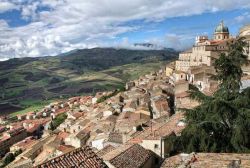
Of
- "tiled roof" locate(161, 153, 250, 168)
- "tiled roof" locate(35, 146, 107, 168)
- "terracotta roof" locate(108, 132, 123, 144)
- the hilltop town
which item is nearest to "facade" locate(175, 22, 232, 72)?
the hilltop town

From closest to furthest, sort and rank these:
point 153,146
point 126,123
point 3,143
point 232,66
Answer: point 232,66 < point 153,146 < point 126,123 < point 3,143

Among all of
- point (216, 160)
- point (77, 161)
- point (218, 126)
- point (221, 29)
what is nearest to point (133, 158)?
point (218, 126)

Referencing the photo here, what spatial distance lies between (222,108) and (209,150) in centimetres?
301

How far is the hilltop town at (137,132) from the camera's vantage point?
62.9ft

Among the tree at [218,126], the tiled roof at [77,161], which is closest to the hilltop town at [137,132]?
the tiled roof at [77,161]

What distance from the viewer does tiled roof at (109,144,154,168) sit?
24.5 m

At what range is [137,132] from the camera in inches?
1737

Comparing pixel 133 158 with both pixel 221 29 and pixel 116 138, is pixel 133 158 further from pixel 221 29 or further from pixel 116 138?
pixel 221 29

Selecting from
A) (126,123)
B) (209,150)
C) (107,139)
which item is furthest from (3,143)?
(209,150)

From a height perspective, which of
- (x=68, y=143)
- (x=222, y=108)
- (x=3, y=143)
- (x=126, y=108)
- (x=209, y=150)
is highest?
(x=222, y=108)

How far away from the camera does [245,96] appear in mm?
25484

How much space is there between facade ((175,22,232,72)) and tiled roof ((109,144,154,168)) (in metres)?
48.0

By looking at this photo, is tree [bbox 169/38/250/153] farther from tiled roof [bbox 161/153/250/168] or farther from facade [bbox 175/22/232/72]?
facade [bbox 175/22/232/72]

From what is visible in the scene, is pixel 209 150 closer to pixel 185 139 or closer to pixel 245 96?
pixel 185 139
